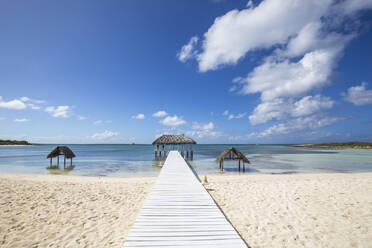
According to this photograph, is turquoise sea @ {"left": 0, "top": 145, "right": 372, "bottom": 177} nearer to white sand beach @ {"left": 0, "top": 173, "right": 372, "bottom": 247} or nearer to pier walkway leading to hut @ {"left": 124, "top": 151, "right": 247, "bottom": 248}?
white sand beach @ {"left": 0, "top": 173, "right": 372, "bottom": 247}

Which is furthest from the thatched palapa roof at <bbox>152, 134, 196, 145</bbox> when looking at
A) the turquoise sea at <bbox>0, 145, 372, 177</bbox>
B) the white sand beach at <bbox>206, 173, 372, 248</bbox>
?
the white sand beach at <bbox>206, 173, 372, 248</bbox>

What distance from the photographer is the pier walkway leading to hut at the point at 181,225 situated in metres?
3.22

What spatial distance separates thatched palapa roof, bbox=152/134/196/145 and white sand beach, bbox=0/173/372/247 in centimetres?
1522

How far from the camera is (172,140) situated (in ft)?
79.0

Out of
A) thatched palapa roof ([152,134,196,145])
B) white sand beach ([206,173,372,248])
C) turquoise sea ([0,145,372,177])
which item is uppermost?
thatched palapa roof ([152,134,196,145])

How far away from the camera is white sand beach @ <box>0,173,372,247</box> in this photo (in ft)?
13.5

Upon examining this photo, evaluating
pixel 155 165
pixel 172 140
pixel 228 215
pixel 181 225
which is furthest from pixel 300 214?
pixel 172 140

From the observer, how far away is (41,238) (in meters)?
4.17

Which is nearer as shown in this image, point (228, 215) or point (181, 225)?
point (181, 225)

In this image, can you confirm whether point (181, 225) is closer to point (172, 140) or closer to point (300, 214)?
point (300, 214)

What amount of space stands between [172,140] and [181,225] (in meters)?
20.3

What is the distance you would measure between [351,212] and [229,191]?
4.28 metres

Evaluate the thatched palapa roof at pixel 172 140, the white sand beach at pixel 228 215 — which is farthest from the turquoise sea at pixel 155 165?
the white sand beach at pixel 228 215

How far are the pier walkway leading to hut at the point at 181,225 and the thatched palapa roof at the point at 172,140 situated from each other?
703 inches
